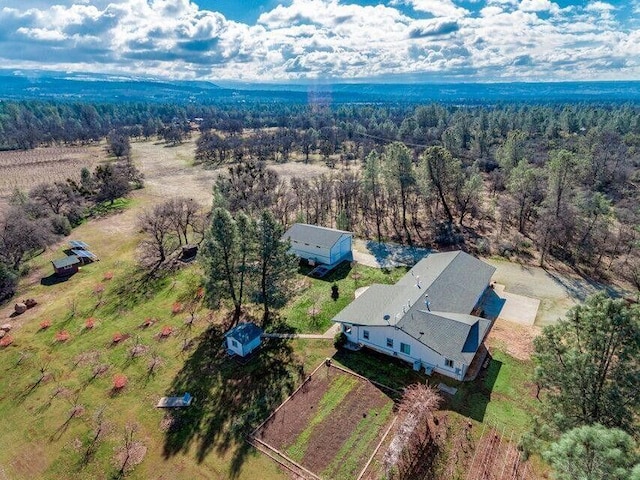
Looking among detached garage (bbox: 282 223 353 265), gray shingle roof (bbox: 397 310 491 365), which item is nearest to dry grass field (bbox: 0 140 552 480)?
gray shingle roof (bbox: 397 310 491 365)

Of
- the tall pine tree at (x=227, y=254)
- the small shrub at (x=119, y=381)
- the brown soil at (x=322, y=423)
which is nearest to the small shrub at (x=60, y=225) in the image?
the tall pine tree at (x=227, y=254)

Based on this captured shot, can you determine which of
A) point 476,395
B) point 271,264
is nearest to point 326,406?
point 476,395

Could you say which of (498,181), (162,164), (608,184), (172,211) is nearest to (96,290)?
(172,211)

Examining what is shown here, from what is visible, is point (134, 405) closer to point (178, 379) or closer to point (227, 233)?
point (178, 379)

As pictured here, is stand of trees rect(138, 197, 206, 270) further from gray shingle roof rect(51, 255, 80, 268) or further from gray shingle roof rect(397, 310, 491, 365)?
gray shingle roof rect(397, 310, 491, 365)

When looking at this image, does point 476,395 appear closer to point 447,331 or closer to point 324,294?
point 447,331

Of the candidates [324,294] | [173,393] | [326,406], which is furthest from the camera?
[324,294]

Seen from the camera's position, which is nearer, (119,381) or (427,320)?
(119,381)
